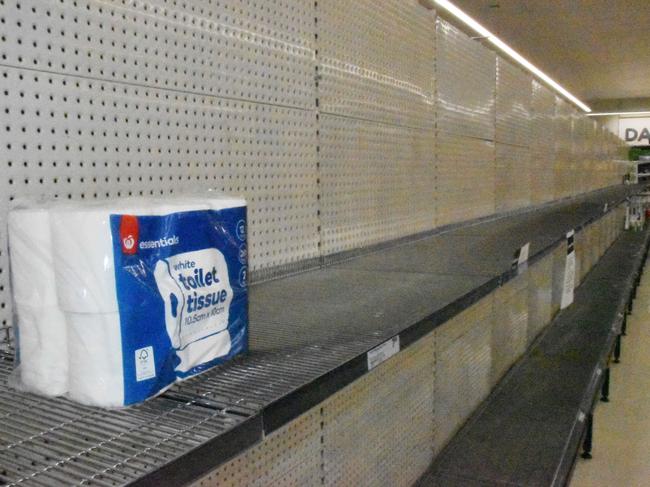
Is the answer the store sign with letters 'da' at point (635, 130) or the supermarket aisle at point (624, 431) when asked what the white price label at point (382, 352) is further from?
the store sign with letters 'da' at point (635, 130)

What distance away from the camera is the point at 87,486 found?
56 cm

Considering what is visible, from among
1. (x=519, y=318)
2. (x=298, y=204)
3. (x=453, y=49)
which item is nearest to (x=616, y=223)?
(x=519, y=318)

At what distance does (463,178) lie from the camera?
3221 millimetres

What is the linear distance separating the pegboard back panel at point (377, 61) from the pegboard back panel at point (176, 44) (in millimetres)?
115

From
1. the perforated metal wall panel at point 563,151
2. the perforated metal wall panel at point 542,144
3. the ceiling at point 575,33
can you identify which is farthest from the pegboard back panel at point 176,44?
the ceiling at point 575,33

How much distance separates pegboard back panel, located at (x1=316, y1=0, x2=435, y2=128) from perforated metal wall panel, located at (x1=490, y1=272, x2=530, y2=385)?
1.18 meters

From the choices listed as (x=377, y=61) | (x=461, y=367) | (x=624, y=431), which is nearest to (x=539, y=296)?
(x=624, y=431)

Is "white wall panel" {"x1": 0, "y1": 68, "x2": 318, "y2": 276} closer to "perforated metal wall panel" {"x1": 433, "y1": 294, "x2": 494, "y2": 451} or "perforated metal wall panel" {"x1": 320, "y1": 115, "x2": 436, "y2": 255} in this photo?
"perforated metal wall panel" {"x1": 320, "y1": 115, "x2": 436, "y2": 255}

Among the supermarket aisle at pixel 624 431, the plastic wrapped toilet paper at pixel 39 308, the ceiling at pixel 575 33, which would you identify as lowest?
the supermarket aisle at pixel 624 431

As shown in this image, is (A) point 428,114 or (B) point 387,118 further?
(A) point 428,114

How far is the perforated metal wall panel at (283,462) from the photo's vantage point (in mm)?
1380

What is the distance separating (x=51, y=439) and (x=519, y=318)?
11.2ft

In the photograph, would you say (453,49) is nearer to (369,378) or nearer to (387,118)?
(387,118)

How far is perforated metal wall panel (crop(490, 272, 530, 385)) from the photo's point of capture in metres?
3.23
